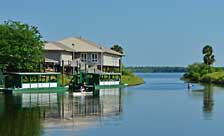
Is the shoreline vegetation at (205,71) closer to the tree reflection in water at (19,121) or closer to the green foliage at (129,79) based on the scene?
the green foliage at (129,79)

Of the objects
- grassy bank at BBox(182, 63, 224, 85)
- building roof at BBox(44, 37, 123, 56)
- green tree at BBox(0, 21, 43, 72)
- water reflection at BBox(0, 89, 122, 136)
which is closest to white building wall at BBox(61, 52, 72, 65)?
building roof at BBox(44, 37, 123, 56)

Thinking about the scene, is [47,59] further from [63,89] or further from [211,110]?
[211,110]

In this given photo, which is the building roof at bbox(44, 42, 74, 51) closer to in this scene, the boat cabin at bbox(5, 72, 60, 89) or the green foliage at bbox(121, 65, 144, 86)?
the green foliage at bbox(121, 65, 144, 86)

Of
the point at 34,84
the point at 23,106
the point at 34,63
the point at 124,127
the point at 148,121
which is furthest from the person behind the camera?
the point at 34,63

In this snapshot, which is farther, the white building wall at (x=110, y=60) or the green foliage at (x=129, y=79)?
the green foliage at (x=129, y=79)

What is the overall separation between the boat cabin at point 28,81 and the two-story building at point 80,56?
1801cm

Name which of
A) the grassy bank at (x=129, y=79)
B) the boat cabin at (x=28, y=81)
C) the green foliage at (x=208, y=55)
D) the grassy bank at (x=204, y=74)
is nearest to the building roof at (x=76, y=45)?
the grassy bank at (x=129, y=79)

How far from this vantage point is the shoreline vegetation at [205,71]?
132m

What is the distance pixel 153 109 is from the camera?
46188 mm

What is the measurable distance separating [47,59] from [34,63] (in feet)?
52.6

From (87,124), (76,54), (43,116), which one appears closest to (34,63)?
(76,54)

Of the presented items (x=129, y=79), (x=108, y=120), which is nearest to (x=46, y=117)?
(x=108, y=120)

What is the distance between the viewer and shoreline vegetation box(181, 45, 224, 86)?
132 meters

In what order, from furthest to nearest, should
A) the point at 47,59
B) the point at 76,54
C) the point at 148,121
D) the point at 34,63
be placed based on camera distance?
1. the point at 76,54
2. the point at 47,59
3. the point at 34,63
4. the point at 148,121
